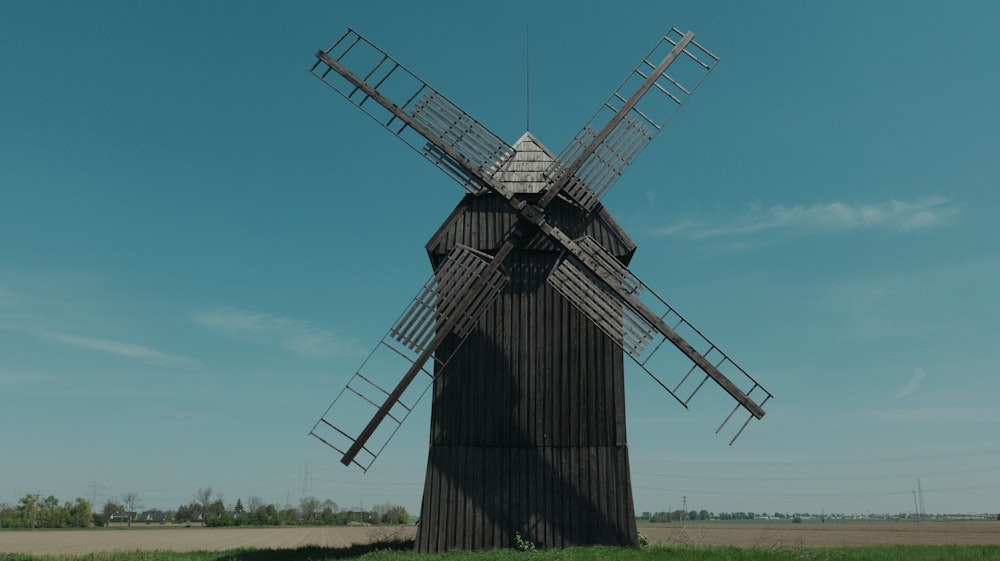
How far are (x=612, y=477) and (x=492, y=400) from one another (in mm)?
3122

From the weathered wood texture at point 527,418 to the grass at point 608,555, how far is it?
0.87 metres

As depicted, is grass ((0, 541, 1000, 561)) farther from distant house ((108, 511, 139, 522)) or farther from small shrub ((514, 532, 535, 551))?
distant house ((108, 511, 139, 522))

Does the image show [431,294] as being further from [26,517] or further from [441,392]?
[26,517]

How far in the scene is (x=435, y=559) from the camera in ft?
43.8

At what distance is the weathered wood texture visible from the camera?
14.5 m

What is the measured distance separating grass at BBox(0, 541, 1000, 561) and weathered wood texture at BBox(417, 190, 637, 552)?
2.87 ft

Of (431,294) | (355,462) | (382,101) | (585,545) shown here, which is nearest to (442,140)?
(382,101)

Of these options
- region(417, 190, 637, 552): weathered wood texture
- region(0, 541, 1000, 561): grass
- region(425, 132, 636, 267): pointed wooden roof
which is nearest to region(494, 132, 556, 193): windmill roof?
region(425, 132, 636, 267): pointed wooden roof

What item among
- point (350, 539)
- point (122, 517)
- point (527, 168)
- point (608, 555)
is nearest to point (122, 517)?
point (122, 517)

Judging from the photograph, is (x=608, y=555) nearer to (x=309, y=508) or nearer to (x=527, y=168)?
(x=527, y=168)


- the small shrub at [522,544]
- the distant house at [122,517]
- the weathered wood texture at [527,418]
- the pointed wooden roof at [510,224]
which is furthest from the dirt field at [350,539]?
the distant house at [122,517]

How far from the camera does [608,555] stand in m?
12.6

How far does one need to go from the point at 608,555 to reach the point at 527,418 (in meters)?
3.52

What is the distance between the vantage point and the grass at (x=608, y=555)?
1255cm
